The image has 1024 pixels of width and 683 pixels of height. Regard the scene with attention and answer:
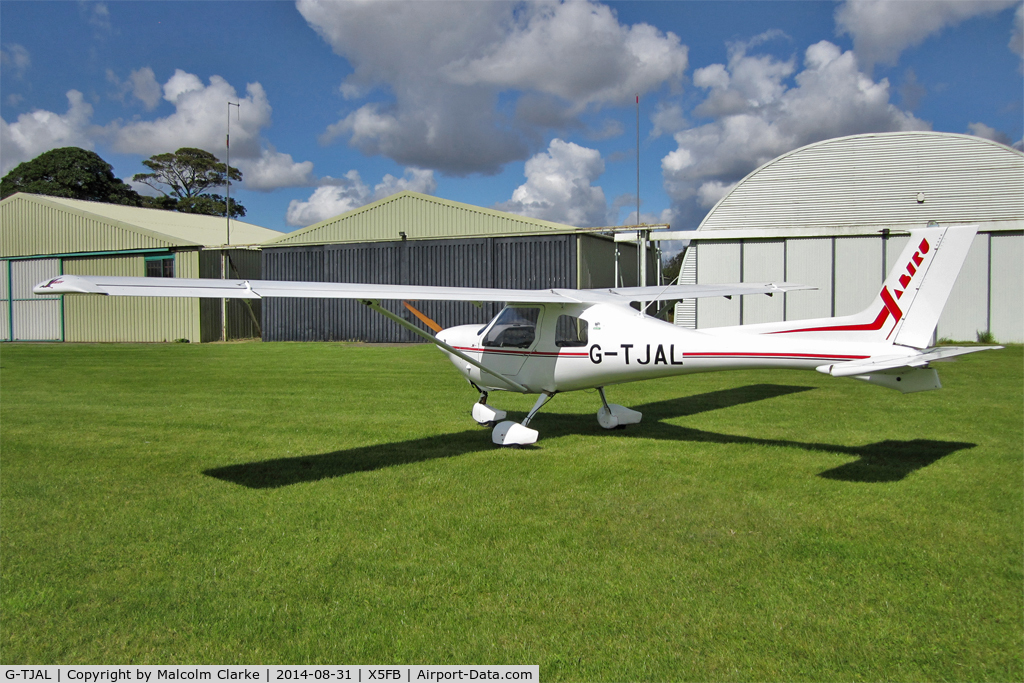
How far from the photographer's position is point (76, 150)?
5769 cm

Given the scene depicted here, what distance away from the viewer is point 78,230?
3438 cm

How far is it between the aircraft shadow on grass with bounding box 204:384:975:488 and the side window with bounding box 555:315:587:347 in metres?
1.32

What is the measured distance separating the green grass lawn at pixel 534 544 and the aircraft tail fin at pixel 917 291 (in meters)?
1.41

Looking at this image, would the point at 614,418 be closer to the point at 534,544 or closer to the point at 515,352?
the point at 515,352

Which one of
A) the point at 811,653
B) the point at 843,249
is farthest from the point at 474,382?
the point at 843,249

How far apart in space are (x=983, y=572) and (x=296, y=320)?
29.7 metres

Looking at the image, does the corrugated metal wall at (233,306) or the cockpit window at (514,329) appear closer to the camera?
the cockpit window at (514,329)

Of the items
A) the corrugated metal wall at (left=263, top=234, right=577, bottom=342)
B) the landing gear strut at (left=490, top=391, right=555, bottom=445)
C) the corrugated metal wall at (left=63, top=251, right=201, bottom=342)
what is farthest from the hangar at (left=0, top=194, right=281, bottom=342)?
the landing gear strut at (left=490, top=391, right=555, bottom=445)

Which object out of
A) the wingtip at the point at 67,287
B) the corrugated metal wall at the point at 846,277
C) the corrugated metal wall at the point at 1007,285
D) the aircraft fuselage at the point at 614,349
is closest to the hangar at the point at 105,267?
the corrugated metal wall at the point at 846,277

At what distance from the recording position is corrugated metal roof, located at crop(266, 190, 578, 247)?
1069 inches

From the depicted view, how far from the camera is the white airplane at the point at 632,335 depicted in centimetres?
634

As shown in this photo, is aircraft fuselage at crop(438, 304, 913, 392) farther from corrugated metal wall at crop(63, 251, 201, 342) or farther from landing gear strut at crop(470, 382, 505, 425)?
corrugated metal wall at crop(63, 251, 201, 342)

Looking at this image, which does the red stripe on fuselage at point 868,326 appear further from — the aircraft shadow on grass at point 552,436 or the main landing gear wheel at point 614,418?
the main landing gear wheel at point 614,418

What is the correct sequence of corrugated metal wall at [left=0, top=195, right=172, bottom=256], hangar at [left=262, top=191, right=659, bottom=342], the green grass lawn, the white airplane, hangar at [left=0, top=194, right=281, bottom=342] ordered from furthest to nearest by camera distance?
corrugated metal wall at [left=0, top=195, right=172, bottom=256]
hangar at [left=0, top=194, right=281, bottom=342]
hangar at [left=262, top=191, right=659, bottom=342]
the white airplane
the green grass lawn
